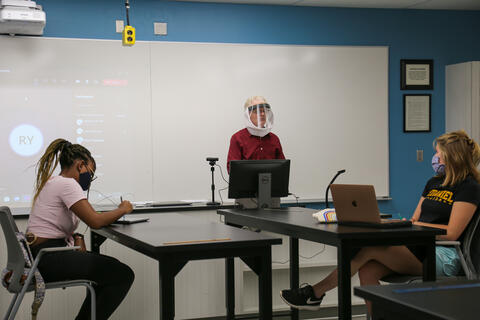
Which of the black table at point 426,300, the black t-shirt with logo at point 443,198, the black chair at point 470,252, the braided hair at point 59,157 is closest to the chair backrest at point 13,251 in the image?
the braided hair at point 59,157

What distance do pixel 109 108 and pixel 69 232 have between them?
1917mm

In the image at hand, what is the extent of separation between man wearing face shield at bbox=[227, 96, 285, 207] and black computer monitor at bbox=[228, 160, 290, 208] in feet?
1.91

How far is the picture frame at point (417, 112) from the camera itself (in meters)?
5.49

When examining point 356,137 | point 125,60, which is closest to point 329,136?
point 356,137

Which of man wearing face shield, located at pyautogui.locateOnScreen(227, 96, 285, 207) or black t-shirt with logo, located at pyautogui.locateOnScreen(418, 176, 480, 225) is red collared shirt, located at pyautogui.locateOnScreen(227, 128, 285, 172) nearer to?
man wearing face shield, located at pyautogui.locateOnScreen(227, 96, 285, 207)

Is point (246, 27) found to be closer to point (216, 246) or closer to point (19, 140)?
point (19, 140)

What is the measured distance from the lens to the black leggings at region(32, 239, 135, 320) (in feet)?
9.51

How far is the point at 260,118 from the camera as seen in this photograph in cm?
421

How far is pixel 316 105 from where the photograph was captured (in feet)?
17.3

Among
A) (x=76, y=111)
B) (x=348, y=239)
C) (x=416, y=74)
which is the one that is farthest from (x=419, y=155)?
(x=348, y=239)

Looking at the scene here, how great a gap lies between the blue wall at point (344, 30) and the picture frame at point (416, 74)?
54mm

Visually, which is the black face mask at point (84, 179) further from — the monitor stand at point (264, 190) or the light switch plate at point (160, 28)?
the light switch plate at point (160, 28)

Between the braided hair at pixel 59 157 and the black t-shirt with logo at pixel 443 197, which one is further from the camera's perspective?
the braided hair at pixel 59 157

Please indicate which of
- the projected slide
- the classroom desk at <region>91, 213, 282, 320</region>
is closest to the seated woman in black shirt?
the classroom desk at <region>91, 213, 282, 320</region>
